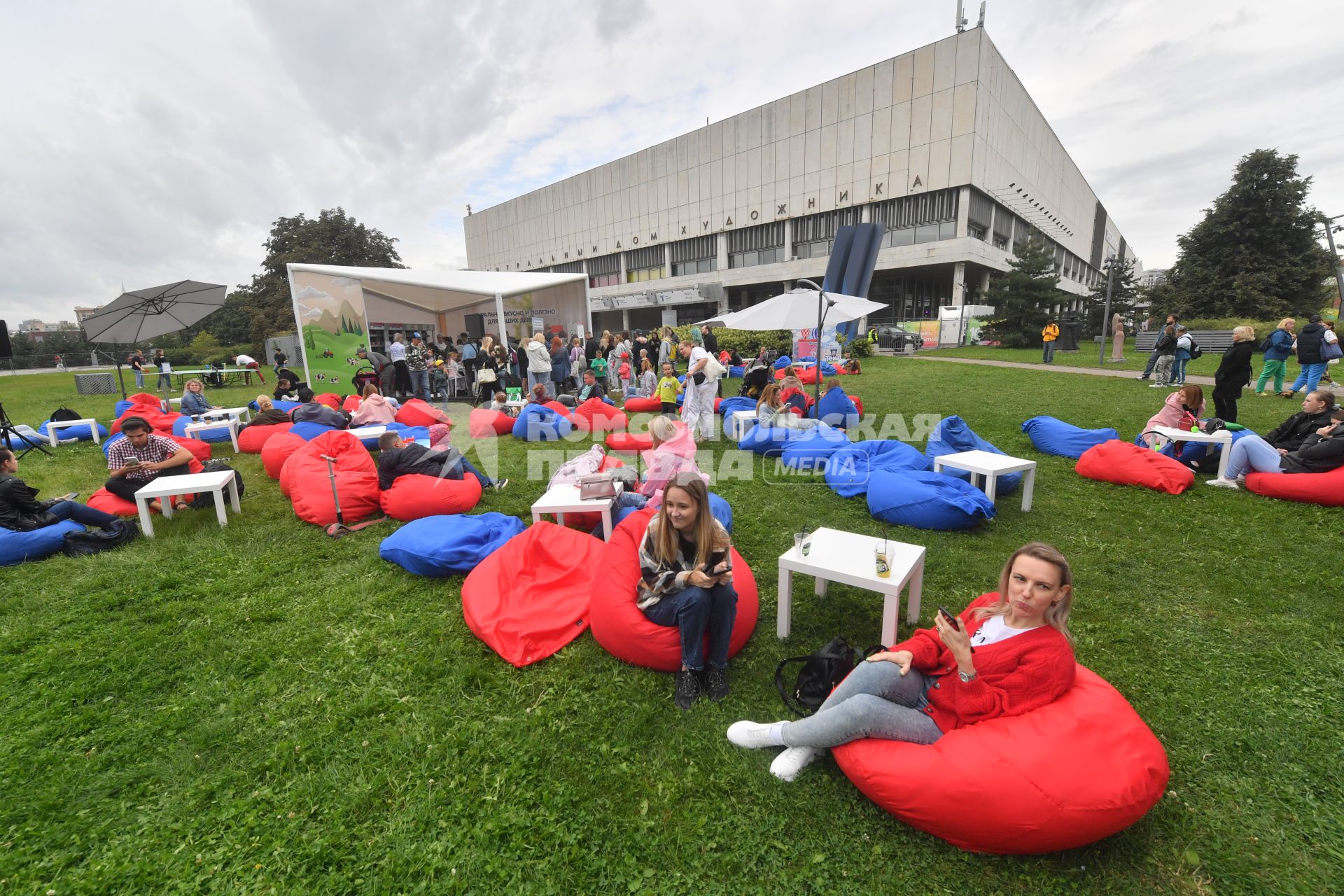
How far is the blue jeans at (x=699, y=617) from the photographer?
286 cm

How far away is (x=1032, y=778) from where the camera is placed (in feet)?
6.37

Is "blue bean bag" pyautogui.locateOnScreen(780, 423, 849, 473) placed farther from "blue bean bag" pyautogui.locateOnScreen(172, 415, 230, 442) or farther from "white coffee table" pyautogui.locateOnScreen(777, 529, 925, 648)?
"blue bean bag" pyautogui.locateOnScreen(172, 415, 230, 442)

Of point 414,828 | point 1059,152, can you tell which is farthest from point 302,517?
point 1059,152

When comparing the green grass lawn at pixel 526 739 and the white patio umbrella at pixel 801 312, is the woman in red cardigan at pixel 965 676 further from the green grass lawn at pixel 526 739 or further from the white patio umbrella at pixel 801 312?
the white patio umbrella at pixel 801 312

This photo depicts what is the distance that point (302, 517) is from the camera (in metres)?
5.32

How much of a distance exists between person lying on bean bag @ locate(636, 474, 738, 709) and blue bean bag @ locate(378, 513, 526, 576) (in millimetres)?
1614

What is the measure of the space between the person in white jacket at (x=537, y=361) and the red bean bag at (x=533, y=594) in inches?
315

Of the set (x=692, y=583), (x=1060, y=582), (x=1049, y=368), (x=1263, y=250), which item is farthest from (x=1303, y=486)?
(x=1263, y=250)

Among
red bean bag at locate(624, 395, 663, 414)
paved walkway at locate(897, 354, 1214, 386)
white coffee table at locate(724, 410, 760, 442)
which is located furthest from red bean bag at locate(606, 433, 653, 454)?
paved walkway at locate(897, 354, 1214, 386)

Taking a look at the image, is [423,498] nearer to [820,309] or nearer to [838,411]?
[820,309]

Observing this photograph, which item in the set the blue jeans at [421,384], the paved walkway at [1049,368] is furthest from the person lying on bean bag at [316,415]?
the paved walkway at [1049,368]

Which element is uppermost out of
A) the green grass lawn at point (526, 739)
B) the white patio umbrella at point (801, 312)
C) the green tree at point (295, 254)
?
the green tree at point (295, 254)

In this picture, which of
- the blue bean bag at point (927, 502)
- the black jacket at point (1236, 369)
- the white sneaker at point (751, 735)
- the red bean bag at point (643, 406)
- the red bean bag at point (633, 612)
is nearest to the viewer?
the white sneaker at point (751, 735)

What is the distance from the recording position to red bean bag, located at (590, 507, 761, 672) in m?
3.01
